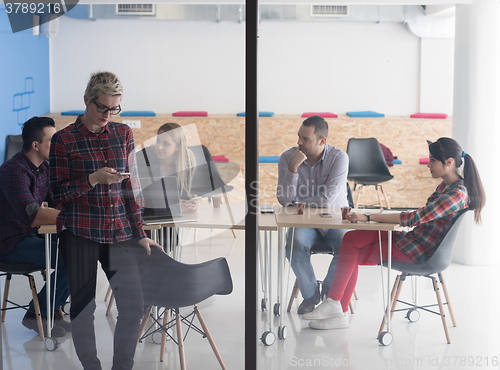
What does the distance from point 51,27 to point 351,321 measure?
7.36 feet

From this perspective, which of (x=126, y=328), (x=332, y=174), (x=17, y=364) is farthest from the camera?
(x=332, y=174)

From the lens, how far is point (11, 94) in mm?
2447

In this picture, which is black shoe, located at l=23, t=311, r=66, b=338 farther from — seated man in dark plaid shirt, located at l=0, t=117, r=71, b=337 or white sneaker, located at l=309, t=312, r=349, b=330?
white sneaker, located at l=309, t=312, r=349, b=330

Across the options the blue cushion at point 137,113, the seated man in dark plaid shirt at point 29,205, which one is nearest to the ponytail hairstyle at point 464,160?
the blue cushion at point 137,113

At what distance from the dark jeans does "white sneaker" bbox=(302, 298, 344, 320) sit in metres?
0.95

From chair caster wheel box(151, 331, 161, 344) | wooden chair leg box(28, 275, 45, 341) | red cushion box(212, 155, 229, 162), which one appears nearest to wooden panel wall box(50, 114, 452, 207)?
red cushion box(212, 155, 229, 162)

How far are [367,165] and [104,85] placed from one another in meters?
1.47

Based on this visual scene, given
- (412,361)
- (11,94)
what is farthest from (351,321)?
(11,94)

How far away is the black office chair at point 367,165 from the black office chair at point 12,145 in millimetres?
1781

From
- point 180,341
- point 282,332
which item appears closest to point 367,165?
point 282,332

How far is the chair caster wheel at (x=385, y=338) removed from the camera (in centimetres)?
249

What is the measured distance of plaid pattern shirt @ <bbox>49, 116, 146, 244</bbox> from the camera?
214cm

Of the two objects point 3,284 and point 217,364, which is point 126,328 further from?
point 3,284

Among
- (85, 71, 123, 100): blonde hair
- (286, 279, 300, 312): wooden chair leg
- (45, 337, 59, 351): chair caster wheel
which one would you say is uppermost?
(85, 71, 123, 100): blonde hair
